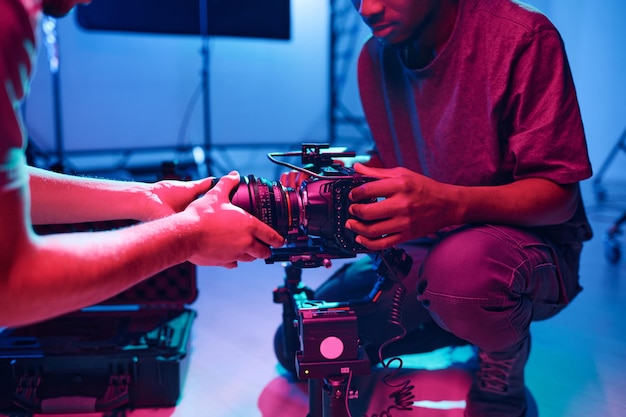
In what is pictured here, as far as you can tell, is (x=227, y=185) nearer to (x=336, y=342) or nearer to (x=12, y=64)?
(x=336, y=342)

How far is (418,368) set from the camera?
1562mm

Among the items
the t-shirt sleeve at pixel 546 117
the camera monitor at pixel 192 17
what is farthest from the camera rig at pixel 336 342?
the camera monitor at pixel 192 17

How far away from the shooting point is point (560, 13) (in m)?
4.59

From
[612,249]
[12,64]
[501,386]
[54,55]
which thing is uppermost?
[12,64]

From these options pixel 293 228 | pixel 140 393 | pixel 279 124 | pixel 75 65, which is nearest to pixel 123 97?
pixel 75 65

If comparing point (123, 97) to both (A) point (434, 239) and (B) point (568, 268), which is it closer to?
(A) point (434, 239)

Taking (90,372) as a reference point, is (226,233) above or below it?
above

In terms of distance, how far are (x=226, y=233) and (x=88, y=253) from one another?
25cm

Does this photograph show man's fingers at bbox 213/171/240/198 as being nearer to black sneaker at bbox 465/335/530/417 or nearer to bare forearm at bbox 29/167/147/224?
bare forearm at bbox 29/167/147/224

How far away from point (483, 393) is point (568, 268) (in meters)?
0.34

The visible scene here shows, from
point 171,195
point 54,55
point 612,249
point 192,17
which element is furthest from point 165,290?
point 192,17

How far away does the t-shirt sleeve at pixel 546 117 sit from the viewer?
3.89 feet

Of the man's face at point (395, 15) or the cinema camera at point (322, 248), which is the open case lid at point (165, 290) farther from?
the man's face at point (395, 15)

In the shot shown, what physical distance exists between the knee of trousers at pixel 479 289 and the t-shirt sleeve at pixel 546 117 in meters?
0.19
